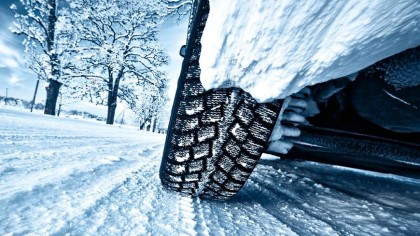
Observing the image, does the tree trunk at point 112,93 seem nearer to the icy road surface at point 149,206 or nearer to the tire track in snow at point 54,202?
the icy road surface at point 149,206

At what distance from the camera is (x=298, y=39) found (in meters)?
0.46

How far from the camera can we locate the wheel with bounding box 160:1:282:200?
0.66 meters

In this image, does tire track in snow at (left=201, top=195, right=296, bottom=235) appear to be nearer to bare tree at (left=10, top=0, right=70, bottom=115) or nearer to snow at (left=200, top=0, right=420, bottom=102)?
snow at (left=200, top=0, right=420, bottom=102)

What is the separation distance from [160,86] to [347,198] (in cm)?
1172

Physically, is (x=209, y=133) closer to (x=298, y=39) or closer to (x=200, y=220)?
(x=200, y=220)

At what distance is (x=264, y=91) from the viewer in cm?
55

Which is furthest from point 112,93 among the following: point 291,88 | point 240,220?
point 291,88

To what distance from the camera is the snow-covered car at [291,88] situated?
1.38 feet

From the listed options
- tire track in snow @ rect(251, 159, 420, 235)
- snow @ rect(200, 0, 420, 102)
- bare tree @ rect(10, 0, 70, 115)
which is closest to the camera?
snow @ rect(200, 0, 420, 102)

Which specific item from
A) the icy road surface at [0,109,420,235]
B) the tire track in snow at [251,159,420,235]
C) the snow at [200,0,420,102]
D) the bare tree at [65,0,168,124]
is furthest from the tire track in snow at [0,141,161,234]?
the bare tree at [65,0,168,124]

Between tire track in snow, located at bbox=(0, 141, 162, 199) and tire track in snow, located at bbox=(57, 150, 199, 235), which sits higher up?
tire track in snow, located at bbox=(0, 141, 162, 199)

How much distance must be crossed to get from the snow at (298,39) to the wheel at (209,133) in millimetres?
87

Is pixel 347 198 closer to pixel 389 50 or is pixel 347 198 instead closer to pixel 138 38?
pixel 389 50

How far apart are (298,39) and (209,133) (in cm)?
39
